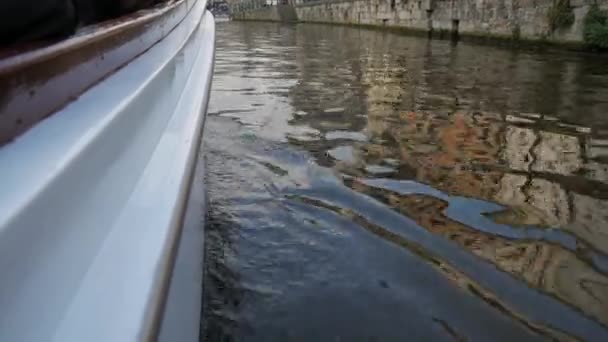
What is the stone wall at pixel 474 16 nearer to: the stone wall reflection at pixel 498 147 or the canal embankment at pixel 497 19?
the canal embankment at pixel 497 19

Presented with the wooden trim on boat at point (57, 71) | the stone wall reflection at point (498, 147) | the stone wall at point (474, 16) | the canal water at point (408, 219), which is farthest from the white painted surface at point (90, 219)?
the stone wall at point (474, 16)

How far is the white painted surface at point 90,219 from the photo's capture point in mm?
504

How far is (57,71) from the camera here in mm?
858

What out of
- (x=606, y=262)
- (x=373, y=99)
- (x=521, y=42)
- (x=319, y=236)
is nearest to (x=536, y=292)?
(x=606, y=262)

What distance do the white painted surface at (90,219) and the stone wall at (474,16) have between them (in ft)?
27.4

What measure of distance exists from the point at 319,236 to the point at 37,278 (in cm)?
154

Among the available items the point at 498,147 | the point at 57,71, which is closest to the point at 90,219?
the point at 57,71

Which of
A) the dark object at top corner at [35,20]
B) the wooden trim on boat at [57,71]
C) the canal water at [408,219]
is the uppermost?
the dark object at top corner at [35,20]

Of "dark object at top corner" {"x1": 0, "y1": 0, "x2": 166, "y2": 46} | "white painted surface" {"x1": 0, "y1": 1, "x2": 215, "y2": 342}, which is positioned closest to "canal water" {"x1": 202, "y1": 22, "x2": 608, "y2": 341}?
"white painted surface" {"x1": 0, "y1": 1, "x2": 215, "y2": 342}

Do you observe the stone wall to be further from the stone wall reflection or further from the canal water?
the canal water

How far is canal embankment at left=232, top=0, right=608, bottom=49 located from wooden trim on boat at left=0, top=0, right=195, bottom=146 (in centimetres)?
774

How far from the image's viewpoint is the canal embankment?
7.89 m

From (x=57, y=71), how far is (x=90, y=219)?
1.02 feet

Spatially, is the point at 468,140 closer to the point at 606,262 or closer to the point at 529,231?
the point at 529,231
